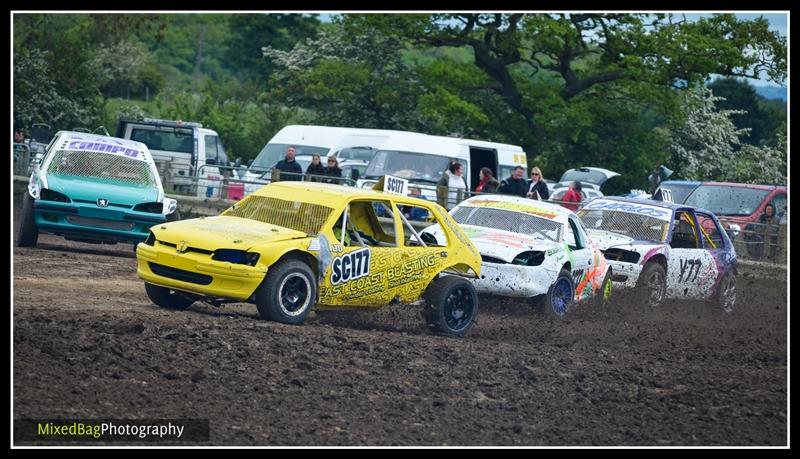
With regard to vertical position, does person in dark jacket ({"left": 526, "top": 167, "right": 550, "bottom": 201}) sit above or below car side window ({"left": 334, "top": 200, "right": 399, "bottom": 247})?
above

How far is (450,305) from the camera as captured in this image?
1371 cm

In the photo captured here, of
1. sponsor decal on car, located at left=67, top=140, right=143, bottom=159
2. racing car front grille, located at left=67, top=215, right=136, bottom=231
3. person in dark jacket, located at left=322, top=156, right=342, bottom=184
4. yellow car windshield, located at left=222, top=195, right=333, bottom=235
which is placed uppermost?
sponsor decal on car, located at left=67, top=140, right=143, bottom=159

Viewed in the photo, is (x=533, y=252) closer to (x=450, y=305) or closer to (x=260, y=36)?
(x=450, y=305)

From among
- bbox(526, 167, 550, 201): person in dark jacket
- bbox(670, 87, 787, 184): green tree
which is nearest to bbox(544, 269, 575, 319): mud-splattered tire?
bbox(526, 167, 550, 201): person in dark jacket

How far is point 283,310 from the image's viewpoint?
12570 mm

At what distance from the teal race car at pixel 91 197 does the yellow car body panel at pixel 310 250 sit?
4.54m

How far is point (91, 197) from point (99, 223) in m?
0.35

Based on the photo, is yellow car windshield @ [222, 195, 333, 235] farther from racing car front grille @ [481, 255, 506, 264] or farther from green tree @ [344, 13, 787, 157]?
green tree @ [344, 13, 787, 157]

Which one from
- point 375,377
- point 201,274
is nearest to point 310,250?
point 201,274

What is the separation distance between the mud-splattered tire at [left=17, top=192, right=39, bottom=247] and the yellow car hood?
5502 millimetres

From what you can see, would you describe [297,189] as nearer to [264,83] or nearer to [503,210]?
[503,210]

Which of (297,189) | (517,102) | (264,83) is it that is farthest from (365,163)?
(264,83)

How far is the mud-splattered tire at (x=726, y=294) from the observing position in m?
19.4

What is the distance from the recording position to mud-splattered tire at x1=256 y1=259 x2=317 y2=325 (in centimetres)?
1239
